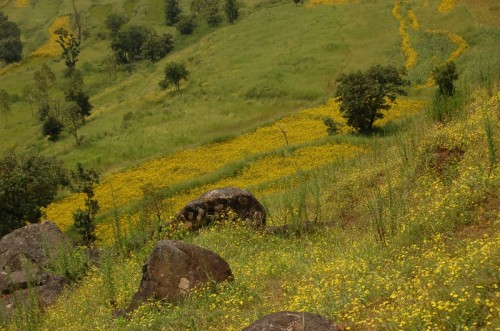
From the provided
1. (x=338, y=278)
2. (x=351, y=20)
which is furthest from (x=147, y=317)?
(x=351, y=20)

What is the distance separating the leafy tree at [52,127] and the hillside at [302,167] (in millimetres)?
1259

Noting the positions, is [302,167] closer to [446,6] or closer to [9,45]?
[446,6]

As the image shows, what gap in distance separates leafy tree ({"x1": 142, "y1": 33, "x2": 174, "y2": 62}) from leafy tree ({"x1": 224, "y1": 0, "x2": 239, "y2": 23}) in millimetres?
13832

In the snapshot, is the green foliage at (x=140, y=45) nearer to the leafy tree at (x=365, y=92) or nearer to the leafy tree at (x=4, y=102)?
the leafy tree at (x=4, y=102)

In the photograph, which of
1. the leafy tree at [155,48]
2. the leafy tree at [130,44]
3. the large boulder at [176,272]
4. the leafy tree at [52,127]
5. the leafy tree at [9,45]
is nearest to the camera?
the large boulder at [176,272]

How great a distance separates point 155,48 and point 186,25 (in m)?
12.0

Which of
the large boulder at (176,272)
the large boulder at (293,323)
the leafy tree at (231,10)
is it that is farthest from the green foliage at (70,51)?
the large boulder at (293,323)

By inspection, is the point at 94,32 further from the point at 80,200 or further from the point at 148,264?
the point at 148,264

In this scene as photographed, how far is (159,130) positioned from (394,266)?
1843 inches

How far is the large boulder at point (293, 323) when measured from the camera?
740 cm

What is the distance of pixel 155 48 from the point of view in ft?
329

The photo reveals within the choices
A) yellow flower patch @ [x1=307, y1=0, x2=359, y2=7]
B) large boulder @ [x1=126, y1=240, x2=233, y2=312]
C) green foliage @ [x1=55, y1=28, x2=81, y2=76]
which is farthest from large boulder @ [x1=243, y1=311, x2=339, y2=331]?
green foliage @ [x1=55, y1=28, x2=81, y2=76]

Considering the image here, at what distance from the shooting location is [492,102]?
55.3 ft

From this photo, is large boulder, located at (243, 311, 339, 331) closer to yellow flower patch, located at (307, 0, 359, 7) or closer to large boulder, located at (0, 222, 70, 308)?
large boulder, located at (0, 222, 70, 308)
